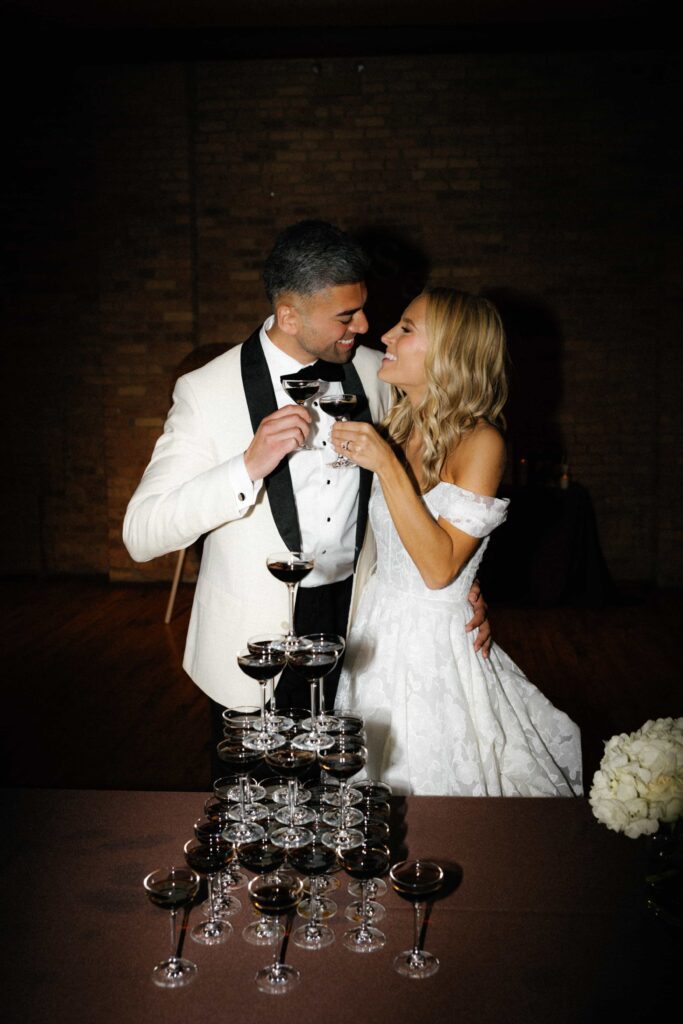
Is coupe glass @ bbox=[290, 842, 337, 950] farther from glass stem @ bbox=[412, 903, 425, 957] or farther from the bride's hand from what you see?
the bride's hand

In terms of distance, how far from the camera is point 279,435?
2.05 metres

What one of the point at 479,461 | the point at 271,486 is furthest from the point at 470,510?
the point at 271,486

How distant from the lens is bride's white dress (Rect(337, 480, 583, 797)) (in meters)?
2.32

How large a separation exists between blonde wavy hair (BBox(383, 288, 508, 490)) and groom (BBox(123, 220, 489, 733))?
20 centimetres

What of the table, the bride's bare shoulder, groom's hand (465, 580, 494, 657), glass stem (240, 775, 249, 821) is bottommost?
the table

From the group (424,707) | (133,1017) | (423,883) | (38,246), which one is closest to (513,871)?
(423,883)

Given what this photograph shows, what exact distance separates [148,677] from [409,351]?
9.70 ft

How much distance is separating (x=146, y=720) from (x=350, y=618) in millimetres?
2056

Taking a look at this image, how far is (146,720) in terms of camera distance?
14.0 ft

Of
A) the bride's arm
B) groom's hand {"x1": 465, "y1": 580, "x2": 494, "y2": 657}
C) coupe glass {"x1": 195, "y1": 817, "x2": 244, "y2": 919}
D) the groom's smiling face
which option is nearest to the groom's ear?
the groom's smiling face

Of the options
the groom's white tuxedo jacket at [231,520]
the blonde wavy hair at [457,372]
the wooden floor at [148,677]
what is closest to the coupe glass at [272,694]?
the groom's white tuxedo jacket at [231,520]

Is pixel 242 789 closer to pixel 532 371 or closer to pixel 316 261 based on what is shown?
pixel 316 261

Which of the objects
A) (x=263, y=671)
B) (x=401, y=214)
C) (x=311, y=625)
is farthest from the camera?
(x=401, y=214)

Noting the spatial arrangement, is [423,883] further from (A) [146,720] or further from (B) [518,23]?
(B) [518,23]
